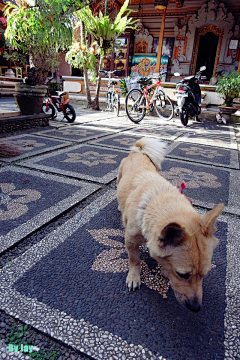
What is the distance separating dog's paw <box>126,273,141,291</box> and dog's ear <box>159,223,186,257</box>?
42 centimetres

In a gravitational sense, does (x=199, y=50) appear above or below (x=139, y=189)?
above

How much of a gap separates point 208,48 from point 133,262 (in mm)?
17089

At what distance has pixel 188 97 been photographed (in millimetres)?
7980

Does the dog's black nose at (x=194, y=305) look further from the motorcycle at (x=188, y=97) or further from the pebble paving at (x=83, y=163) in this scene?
the motorcycle at (x=188, y=97)

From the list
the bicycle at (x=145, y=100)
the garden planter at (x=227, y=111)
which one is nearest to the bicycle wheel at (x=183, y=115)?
the bicycle at (x=145, y=100)

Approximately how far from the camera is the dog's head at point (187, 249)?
Result: 46.8 inches

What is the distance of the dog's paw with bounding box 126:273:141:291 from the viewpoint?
155 cm

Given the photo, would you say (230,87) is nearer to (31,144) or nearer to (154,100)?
(154,100)

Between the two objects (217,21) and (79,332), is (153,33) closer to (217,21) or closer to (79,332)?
(217,21)

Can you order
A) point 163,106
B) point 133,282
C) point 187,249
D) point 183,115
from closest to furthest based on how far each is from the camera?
1. point 187,249
2. point 133,282
3. point 183,115
4. point 163,106

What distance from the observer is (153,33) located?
16.2 m

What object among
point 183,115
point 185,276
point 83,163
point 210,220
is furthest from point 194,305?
point 183,115

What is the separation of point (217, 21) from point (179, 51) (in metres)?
2.48

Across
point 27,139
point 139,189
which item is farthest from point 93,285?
point 27,139
